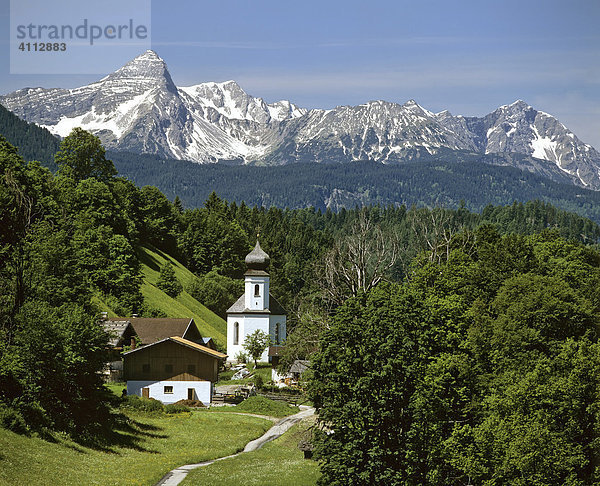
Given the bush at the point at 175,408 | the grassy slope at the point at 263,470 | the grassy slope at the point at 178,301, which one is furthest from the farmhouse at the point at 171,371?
the grassy slope at the point at 178,301

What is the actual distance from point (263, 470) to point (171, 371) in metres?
29.2

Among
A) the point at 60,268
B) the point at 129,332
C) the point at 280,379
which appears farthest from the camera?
the point at 280,379

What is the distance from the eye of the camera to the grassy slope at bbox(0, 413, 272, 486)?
115 feet

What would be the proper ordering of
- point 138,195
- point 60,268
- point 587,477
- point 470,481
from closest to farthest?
point 587,477
point 470,481
point 60,268
point 138,195

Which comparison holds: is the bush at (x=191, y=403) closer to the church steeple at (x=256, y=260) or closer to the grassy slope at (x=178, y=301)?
the grassy slope at (x=178, y=301)

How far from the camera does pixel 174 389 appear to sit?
227ft

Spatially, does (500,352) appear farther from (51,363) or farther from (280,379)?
(280,379)

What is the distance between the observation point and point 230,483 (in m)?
37.9

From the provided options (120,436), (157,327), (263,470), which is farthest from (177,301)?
(263,470)

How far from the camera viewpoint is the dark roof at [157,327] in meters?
76.3

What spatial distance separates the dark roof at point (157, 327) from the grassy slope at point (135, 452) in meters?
16.4

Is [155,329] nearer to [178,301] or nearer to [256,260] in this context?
[256,260]

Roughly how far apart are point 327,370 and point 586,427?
11872 millimetres

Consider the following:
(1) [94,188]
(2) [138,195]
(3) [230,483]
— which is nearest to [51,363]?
(3) [230,483]
